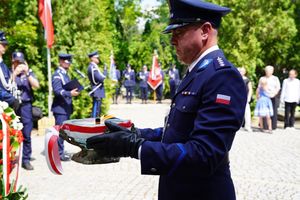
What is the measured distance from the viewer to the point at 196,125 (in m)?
1.88

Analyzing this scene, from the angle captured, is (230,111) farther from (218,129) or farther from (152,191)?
(152,191)

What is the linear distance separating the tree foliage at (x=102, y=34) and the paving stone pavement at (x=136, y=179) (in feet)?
10.7

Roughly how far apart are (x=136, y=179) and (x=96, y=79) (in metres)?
4.33

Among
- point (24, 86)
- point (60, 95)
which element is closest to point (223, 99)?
point (24, 86)

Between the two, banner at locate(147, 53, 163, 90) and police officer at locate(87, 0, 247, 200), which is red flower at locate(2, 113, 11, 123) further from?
banner at locate(147, 53, 163, 90)

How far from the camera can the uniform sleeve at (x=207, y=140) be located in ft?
5.98

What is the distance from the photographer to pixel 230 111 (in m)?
1.90

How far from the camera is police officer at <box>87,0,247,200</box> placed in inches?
72.6

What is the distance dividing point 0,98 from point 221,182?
479 cm

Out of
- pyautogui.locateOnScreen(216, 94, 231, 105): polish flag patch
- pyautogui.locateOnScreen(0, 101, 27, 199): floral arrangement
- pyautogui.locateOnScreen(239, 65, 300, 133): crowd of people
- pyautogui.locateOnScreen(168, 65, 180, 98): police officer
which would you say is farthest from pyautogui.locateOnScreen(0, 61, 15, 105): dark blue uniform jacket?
pyautogui.locateOnScreen(168, 65, 180, 98): police officer

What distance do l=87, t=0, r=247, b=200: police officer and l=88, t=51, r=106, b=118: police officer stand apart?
8014 millimetres

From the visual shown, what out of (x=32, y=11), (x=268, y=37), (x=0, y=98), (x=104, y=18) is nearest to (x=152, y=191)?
(x=0, y=98)

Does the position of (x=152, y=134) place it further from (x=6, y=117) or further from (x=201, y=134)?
(x=6, y=117)

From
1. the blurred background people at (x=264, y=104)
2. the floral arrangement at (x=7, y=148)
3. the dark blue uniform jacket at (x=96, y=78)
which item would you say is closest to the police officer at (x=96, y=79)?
the dark blue uniform jacket at (x=96, y=78)
